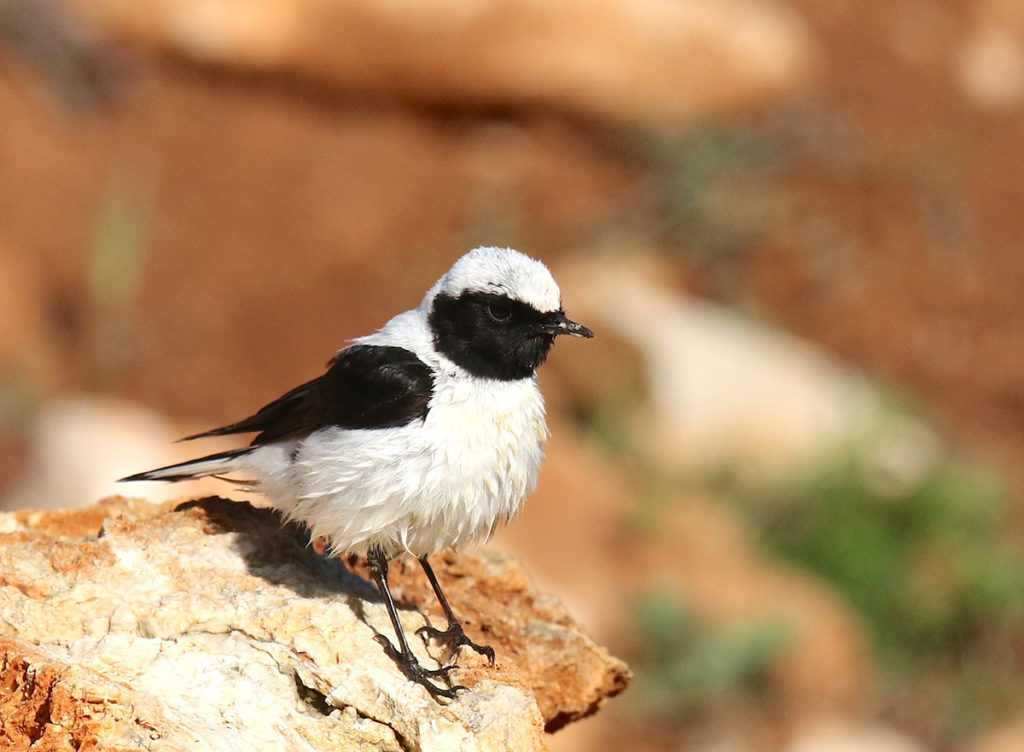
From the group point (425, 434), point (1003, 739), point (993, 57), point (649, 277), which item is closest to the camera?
point (425, 434)

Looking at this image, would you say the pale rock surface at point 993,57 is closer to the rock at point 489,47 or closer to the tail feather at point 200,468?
the rock at point 489,47

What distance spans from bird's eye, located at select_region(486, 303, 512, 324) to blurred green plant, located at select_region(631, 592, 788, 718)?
413cm

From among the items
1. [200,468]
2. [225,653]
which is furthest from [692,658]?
[225,653]

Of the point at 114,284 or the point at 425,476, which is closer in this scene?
the point at 425,476

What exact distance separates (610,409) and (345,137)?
543 cm

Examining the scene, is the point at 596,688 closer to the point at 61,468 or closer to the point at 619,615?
the point at 619,615

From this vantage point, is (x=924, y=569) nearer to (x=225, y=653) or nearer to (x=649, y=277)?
(x=649, y=277)

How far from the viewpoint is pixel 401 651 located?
171 inches

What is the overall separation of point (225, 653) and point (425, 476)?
32.9 inches

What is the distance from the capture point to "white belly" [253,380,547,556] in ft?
14.5

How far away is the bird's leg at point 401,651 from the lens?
4191 millimetres

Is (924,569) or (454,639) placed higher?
(924,569)

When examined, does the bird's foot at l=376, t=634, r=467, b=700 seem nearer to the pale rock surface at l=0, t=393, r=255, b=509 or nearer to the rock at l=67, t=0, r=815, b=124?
the pale rock surface at l=0, t=393, r=255, b=509

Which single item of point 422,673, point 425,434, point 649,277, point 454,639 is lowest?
point 422,673
